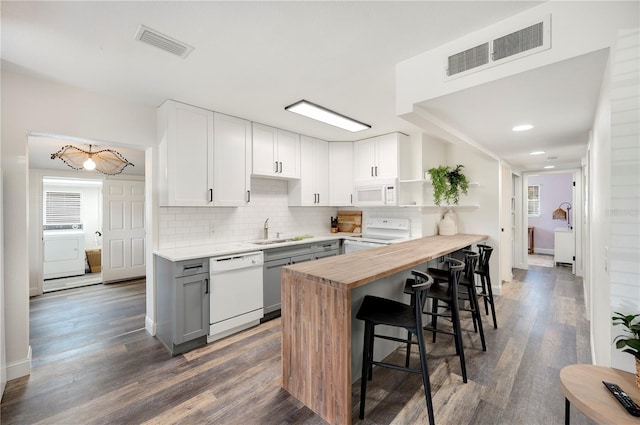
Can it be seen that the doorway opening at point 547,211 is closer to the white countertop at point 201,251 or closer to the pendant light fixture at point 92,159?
the white countertop at point 201,251

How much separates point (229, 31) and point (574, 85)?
7.28ft

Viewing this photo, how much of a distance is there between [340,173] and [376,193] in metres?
0.73

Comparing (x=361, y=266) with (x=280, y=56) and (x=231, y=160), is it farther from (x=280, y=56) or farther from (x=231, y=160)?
(x=231, y=160)

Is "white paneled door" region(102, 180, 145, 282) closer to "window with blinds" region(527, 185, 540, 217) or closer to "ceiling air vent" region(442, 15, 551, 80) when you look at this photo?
"ceiling air vent" region(442, 15, 551, 80)

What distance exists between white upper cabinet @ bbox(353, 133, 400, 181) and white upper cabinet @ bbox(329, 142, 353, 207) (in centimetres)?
10

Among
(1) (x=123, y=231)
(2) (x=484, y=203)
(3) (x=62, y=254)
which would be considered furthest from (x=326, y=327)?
(3) (x=62, y=254)

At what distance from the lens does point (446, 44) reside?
1.88m

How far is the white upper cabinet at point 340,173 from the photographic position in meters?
4.64

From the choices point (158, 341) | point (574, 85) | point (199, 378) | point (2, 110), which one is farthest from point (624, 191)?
point (2, 110)

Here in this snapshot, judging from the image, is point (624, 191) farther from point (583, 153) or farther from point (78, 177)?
point (78, 177)

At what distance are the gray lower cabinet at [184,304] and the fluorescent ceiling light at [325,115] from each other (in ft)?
6.17

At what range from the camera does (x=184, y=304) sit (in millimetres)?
2717

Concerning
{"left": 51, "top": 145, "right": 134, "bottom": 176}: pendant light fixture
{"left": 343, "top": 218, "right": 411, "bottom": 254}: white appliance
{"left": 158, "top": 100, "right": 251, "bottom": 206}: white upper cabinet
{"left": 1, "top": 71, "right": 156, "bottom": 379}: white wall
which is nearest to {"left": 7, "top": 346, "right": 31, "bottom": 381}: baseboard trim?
{"left": 1, "top": 71, "right": 156, "bottom": 379}: white wall

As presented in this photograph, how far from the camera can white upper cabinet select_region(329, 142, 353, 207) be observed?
15.2ft
